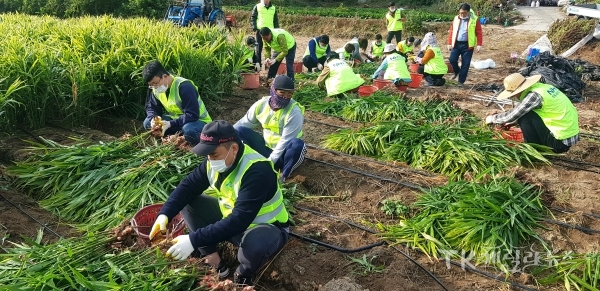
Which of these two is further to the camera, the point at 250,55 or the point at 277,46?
the point at 277,46

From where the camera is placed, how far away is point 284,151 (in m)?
4.21

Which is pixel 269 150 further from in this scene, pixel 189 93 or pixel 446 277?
pixel 446 277

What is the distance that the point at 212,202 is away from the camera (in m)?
2.99

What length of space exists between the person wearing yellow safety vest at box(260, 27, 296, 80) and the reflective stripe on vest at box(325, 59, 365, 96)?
1.01 meters

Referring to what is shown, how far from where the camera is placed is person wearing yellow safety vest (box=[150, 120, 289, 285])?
2525mm

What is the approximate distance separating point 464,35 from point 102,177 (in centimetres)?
660

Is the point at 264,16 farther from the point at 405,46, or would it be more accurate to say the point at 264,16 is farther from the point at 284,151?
the point at 284,151

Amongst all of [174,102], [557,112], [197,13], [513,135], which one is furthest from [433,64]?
[197,13]

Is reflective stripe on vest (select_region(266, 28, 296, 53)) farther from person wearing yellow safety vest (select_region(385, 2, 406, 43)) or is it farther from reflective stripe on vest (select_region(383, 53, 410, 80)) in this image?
person wearing yellow safety vest (select_region(385, 2, 406, 43))

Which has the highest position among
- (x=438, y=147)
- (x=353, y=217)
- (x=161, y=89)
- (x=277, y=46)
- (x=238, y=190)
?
(x=161, y=89)

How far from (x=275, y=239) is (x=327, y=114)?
12.7 ft

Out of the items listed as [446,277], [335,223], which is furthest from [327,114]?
[446,277]

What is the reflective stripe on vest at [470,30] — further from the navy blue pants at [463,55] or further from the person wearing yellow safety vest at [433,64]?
the person wearing yellow safety vest at [433,64]

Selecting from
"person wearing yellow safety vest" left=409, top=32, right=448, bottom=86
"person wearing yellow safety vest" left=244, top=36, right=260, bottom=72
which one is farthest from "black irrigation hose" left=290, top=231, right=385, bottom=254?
"person wearing yellow safety vest" left=409, top=32, right=448, bottom=86
